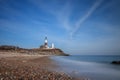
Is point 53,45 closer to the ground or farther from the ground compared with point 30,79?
farther from the ground

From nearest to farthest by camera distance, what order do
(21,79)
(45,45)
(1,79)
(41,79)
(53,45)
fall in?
1. (1,79)
2. (21,79)
3. (41,79)
4. (45,45)
5. (53,45)

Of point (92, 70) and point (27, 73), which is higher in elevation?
point (27, 73)

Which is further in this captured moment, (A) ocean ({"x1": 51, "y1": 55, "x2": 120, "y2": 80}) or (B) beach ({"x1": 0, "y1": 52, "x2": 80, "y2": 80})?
(A) ocean ({"x1": 51, "y1": 55, "x2": 120, "y2": 80})

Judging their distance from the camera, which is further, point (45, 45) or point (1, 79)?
point (45, 45)

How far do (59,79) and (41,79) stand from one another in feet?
3.34

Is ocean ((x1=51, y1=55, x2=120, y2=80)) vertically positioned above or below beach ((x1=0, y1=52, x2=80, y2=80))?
below

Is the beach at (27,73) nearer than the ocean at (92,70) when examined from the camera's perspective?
Yes

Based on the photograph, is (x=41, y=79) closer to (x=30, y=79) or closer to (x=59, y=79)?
(x=30, y=79)

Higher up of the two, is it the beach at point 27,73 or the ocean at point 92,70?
the beach at point 27,73

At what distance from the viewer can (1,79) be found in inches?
219

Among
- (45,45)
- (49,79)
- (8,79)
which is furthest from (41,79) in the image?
(45,45)

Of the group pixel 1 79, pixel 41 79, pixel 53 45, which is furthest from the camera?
pixel 53 45

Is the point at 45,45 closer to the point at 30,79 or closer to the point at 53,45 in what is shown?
the point at 53,45

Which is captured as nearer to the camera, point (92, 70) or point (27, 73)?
point (27, 73)
